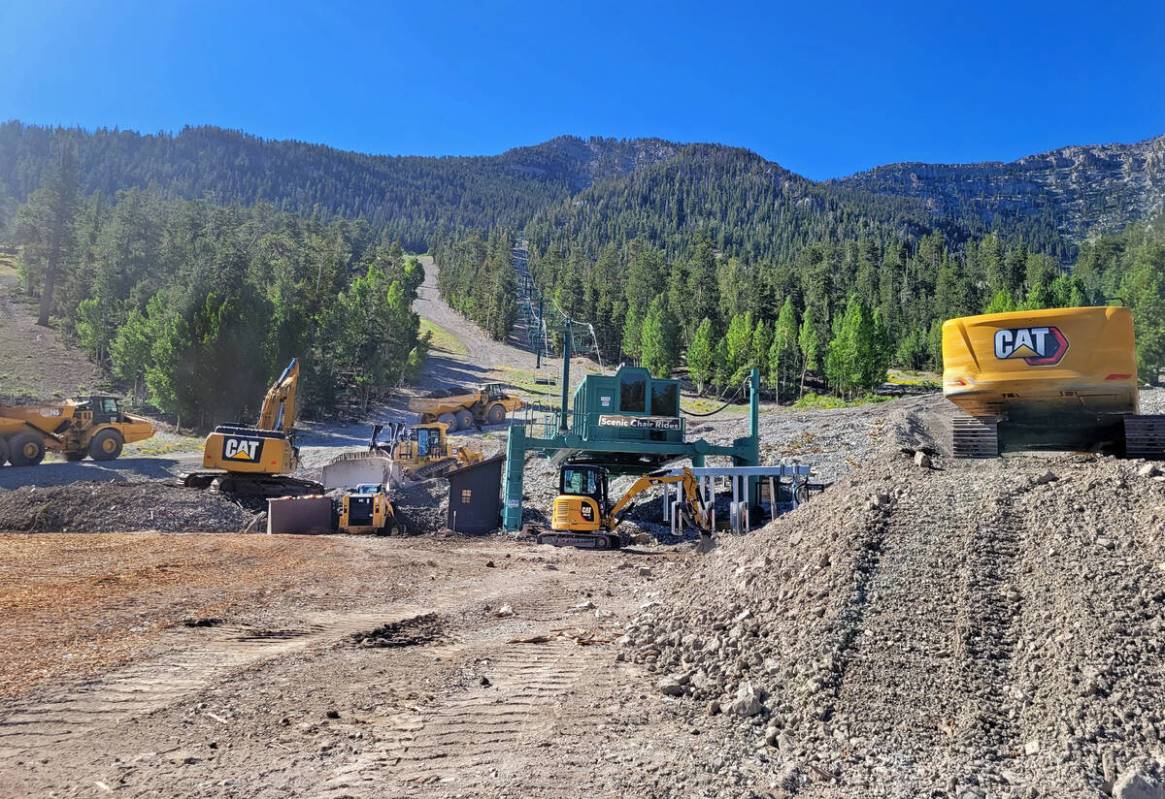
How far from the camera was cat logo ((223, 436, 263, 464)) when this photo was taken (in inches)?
923

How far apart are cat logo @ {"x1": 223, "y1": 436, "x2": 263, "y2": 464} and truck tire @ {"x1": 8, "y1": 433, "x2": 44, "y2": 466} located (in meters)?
10.7

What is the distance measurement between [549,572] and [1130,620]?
10.2 metres

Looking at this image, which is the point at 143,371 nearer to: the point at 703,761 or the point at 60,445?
the point at 60,445

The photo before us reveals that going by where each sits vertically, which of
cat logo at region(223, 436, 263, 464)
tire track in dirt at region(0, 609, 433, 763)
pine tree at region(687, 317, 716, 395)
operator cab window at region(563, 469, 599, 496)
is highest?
pine tree at region(687, 317, 716, 395)

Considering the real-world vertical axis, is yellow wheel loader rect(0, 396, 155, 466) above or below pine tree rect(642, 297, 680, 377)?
below

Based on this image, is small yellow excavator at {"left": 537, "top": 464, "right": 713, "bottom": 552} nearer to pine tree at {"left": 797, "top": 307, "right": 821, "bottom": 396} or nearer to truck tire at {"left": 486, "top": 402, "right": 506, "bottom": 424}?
truck tire at {"left": 486, "top": 402, "right": 506, "bottom": 424}

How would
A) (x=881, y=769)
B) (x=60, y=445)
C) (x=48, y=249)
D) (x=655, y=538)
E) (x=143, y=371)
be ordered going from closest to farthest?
(x=881, y=769) → (x=655, y=538) → (x=60, y=445) → (x=143, y=371) → (x=48, y=249)

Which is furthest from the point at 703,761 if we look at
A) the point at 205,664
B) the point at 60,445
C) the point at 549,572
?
the point at 60,445

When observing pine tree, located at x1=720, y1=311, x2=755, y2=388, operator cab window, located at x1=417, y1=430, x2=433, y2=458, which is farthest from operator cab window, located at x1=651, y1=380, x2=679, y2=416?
pine tree, located at x1=720, y1=311, x2=755, y2=388

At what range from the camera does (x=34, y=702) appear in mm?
5984

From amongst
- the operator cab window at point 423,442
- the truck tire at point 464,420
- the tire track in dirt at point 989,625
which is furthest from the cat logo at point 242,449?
the tire track in dirt at point 989,625

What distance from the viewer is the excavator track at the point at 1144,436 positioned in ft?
25.5

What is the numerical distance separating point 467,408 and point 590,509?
27401 mm

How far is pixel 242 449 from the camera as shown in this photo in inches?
926
